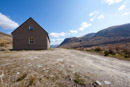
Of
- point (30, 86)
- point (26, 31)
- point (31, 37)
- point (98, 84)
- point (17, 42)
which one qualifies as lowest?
point (98, 84)

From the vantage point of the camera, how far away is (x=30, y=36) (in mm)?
13445

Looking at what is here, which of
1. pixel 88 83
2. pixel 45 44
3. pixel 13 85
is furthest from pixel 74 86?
pixel 45 44

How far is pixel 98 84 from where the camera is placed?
85.3 inches


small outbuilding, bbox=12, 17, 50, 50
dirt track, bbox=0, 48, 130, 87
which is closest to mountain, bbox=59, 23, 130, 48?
dirt track, bbox=0, 48, 130, 87

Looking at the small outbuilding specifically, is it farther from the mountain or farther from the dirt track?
the mountain

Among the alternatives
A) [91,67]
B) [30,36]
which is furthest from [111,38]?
[91,67]

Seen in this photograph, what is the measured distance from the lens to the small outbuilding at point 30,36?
524 inches

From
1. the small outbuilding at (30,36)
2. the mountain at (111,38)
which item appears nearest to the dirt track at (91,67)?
the small outbuilding at (30,36)

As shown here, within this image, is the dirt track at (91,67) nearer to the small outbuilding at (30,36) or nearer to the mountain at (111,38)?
the small outbuilding at (30,36)

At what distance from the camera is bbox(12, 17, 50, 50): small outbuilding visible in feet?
43.7

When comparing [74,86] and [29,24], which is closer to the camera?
[74,86]

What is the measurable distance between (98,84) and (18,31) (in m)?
16.5

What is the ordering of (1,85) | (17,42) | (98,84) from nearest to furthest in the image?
(1,85) → (98,84) → (17,42)

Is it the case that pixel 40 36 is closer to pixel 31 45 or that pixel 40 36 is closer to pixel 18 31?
pixel 31 45
